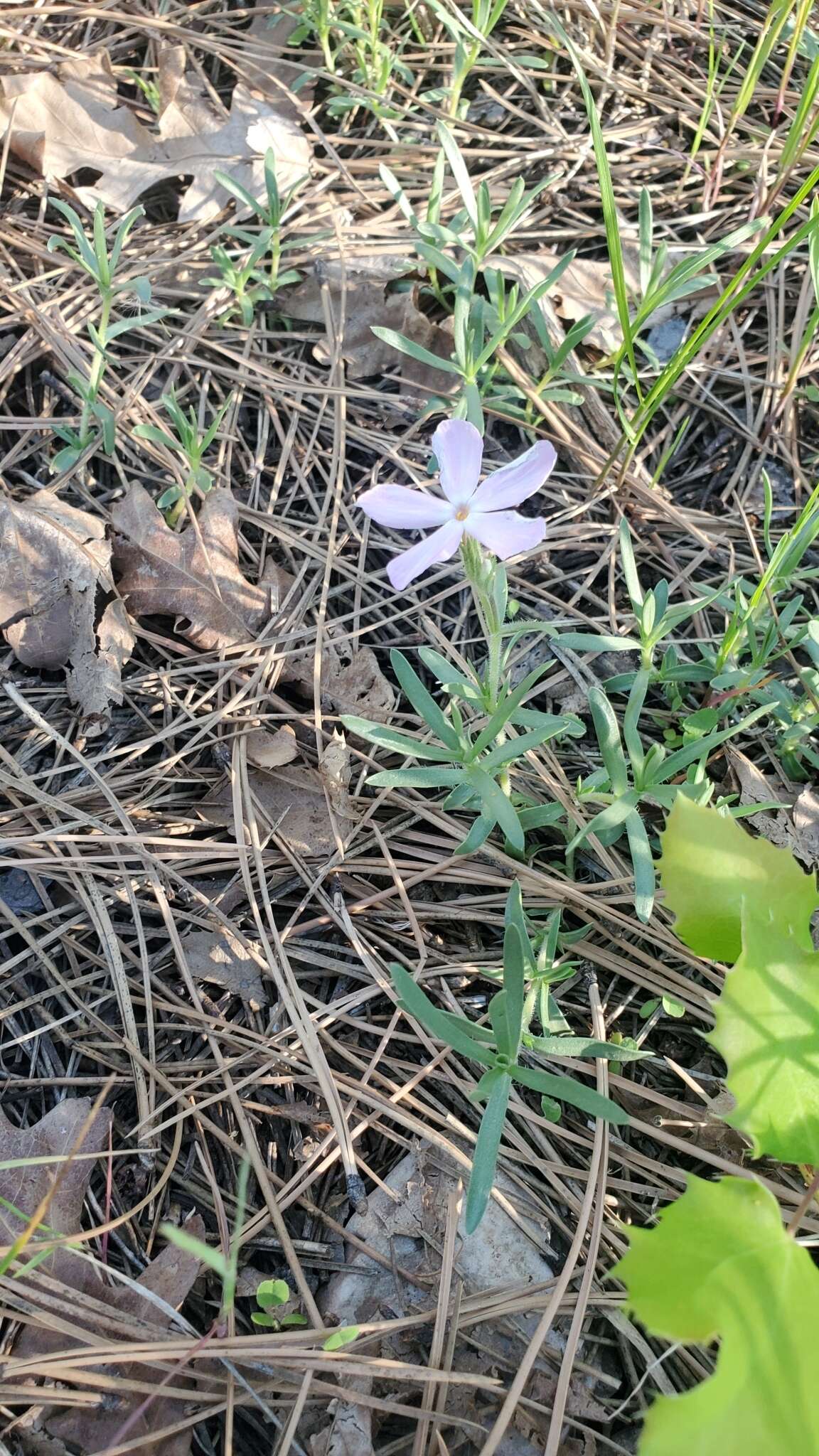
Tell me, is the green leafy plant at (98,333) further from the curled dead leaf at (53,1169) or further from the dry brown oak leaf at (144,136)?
the curled dead leaf at (53,1169)

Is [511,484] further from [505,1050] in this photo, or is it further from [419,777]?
[505,1050]

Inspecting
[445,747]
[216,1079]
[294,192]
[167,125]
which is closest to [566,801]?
[445,747]

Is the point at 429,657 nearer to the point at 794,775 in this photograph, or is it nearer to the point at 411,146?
the point at 794,775

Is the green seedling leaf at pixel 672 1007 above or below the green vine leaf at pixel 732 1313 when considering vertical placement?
below

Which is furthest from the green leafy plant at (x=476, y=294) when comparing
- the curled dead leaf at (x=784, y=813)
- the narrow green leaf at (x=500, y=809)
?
the curled dead leaf at (x=784, y=813)

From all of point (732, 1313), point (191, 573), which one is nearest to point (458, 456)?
point (191, 573)
